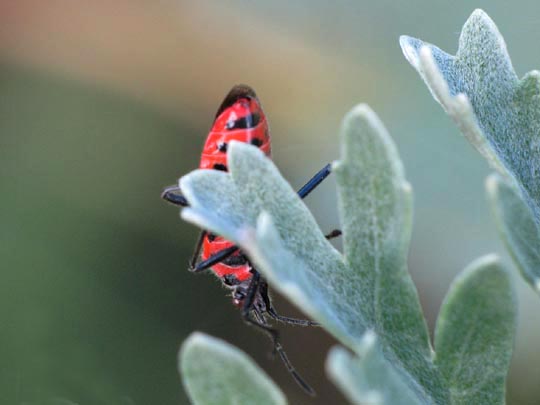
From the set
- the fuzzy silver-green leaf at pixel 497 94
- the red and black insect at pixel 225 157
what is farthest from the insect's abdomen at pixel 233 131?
the fuzzy silver-green leaf at pixel 497 94

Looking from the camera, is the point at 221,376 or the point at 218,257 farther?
the point at 218,257

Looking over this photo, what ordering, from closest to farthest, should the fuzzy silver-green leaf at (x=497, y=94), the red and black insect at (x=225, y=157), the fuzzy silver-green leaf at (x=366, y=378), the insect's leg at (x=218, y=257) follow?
the fuzzy silver-green leaf at (x=366, y=378)
the fuzzy silver-green leaf at (x=497, y=94)
the insect's leg at (x=218, y=257)
the red and black insect at (x=225, y=157)

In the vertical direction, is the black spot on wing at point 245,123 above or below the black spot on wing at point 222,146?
above

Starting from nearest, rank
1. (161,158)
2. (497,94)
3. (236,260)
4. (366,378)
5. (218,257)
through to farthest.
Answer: (366,378) → (497,94) → (218,257) → (236,260) → (161,158)

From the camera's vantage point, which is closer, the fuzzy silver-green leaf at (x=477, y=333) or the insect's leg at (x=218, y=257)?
the fuzzy silver-green leaf at (x=477, y=333)

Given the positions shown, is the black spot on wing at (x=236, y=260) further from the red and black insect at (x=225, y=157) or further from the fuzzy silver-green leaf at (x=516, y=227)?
the fuzzy silver-green leaf at (x=516, y=227)

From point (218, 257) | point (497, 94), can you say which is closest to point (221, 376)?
point (497, 94)

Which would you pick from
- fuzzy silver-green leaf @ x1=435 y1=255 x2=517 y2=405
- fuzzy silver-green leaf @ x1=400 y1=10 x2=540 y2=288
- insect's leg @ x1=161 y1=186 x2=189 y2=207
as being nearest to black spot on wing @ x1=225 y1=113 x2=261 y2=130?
insect's leg @ x1=161 y1=186 x2=189 y2=207

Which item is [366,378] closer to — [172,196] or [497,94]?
[497,94]
